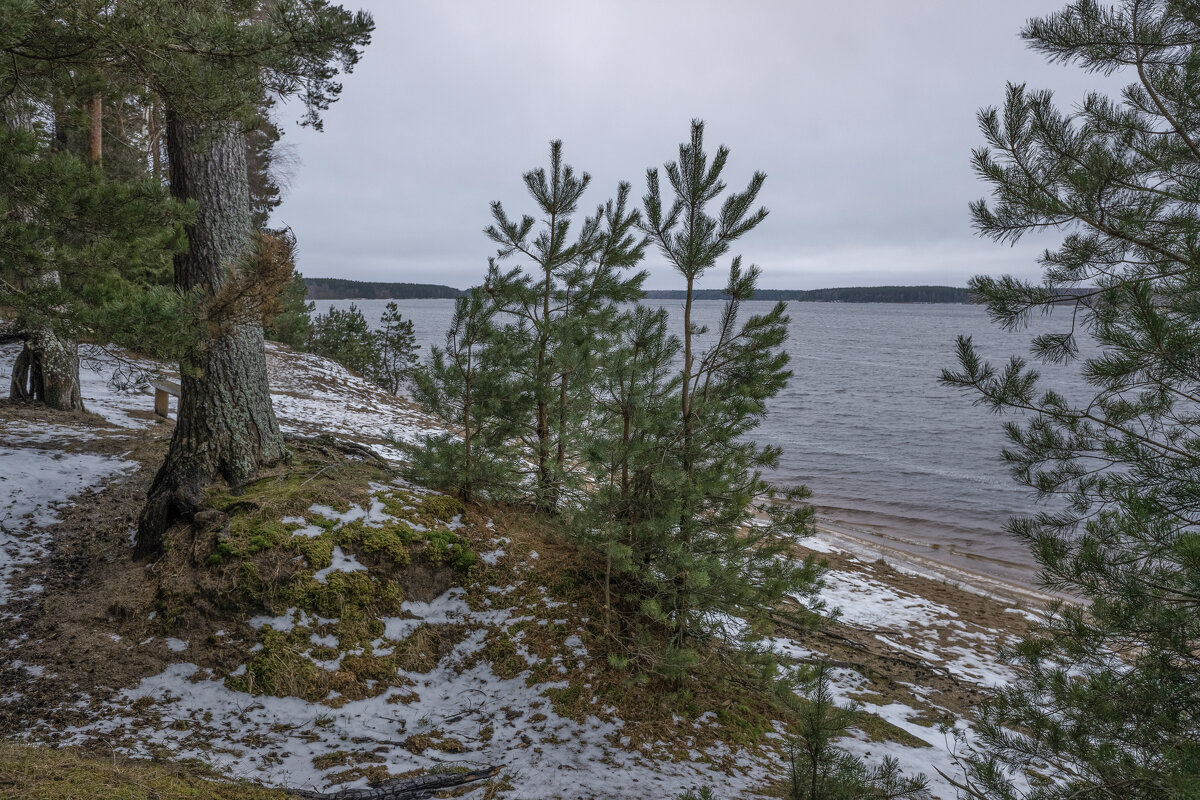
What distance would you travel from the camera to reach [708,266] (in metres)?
4.41

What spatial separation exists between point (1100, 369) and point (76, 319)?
6.54m

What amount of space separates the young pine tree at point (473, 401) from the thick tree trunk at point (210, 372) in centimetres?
154

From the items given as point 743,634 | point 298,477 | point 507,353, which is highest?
point 507,353

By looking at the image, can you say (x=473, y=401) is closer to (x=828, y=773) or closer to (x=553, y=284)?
(x=553, y=284)

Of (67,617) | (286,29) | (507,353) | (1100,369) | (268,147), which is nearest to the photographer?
(1100,369)

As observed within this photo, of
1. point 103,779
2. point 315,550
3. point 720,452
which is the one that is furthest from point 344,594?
point 720,452

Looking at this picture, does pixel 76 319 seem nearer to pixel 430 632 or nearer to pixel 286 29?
pixel 286 29

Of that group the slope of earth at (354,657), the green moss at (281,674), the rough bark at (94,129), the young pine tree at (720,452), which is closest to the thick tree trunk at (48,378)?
the slope of earth at (354,657)

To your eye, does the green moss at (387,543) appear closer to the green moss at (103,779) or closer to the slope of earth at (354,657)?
the slope of earth at (354,657)

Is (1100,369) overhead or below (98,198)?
below

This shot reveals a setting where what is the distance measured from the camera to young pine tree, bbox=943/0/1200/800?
255cm

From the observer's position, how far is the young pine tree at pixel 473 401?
211 inches

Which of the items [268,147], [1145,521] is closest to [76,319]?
[1145,521]

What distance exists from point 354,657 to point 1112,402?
5.32 metres
